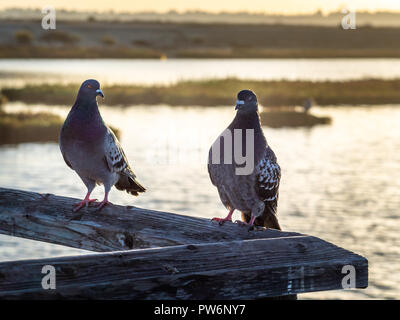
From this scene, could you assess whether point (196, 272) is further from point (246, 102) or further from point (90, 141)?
point (90, 141)

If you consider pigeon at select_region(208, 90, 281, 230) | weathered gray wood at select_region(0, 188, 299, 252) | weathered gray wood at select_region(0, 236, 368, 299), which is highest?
pigeon at select_region(208, 90, 281, 230)

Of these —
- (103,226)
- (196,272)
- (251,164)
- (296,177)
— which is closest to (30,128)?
(296,177)

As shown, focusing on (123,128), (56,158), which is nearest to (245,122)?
(56,158)

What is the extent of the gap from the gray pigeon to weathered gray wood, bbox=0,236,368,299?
2.75 meters

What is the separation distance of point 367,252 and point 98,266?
16.3 meters

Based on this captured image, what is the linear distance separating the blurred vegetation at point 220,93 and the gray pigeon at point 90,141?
46.8 m

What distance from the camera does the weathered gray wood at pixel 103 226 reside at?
4.49 m

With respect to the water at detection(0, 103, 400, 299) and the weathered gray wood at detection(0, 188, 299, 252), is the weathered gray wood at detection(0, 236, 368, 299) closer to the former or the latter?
the weathered gray wood at detection(0, 188, 299, 252)

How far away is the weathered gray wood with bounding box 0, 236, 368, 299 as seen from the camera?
3.38 m

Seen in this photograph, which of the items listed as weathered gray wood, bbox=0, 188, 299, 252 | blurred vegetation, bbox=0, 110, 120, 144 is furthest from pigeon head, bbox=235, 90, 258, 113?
blurred vegetation, bbox=0, 110, 120, 144

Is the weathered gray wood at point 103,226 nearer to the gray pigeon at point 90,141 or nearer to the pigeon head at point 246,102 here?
the gray pigeon at point 90,141
